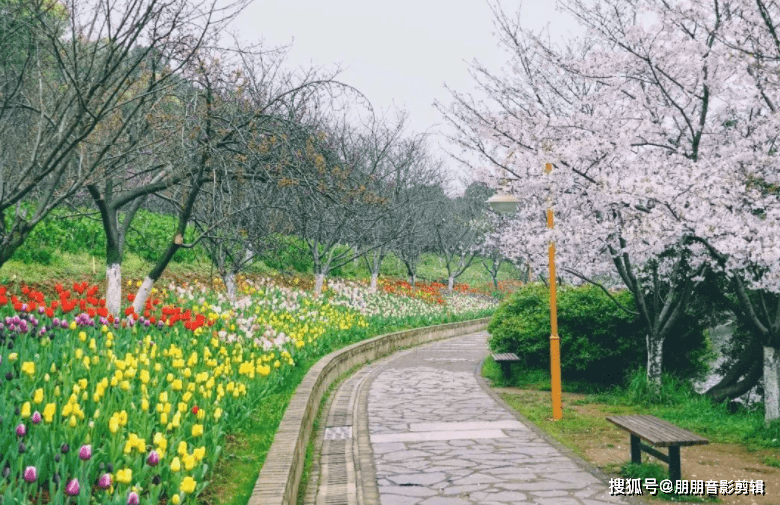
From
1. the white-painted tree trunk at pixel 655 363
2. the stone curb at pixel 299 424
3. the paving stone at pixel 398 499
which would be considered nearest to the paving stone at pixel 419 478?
the paving stone at pixel 398 499

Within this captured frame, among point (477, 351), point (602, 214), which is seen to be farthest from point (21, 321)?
point (477, 351)

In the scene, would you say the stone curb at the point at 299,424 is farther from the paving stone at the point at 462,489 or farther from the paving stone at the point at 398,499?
the paving stone at the point at 462,489

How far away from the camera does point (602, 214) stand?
10.2 m

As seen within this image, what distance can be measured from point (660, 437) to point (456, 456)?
2.32 m

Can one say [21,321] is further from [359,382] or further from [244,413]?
[359,382]

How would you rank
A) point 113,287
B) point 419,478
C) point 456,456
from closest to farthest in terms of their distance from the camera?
1. point 419,478
2. point 456,456
3. point 113,287

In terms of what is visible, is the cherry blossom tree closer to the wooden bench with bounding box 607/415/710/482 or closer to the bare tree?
the wooden bench with bounding box 607/415/710/482

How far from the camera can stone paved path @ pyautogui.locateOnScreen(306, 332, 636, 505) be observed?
6012 millimetres

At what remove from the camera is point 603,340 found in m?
12.3

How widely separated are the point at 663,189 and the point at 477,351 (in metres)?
11.5

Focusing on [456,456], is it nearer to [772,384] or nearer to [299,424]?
[299,424]

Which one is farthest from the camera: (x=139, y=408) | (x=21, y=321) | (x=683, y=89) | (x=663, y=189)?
(x=683, y=89)

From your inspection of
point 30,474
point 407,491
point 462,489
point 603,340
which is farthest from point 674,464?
point 603,340

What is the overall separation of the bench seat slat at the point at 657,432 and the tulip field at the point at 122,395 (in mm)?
3752
